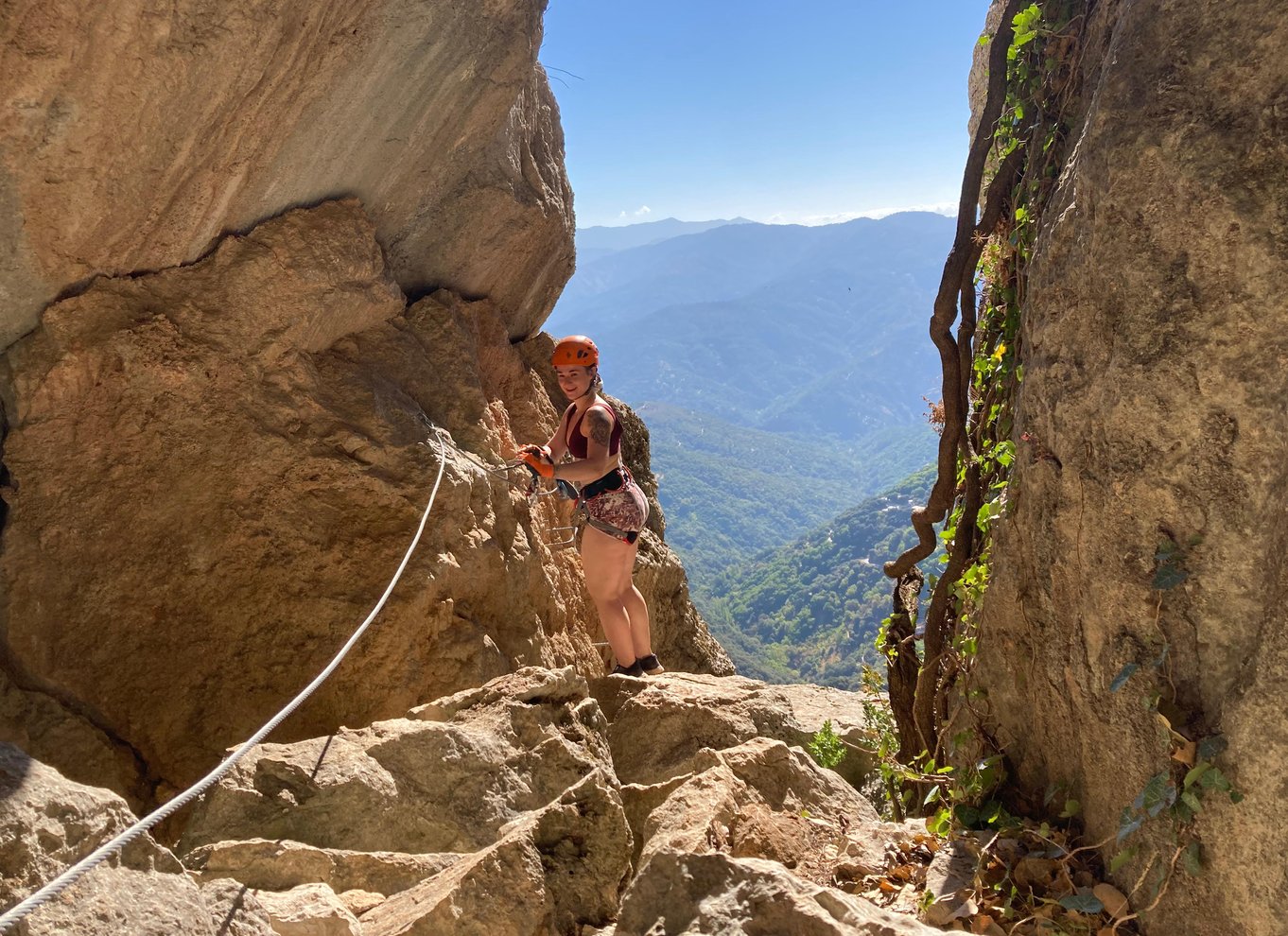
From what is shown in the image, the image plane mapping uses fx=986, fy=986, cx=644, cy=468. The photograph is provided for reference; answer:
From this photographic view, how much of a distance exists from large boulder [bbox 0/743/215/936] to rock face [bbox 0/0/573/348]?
3.30 meters

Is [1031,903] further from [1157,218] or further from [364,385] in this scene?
[364,385]

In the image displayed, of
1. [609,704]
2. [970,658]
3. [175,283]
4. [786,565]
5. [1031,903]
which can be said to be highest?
[175,283]

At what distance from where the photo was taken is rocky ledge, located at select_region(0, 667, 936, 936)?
2.49 m

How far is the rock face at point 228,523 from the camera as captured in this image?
5.36 metres

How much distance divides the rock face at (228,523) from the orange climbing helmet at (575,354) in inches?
44.0

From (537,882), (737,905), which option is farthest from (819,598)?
(737,905)

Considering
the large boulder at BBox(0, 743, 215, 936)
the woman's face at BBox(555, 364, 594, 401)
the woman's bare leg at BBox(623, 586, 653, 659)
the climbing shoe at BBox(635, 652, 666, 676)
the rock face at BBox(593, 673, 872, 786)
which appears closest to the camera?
the large boulder at BBox(0, 743, 215, 936)

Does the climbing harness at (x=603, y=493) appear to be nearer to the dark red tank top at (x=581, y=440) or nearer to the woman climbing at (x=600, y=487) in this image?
the woman climbing at (x=600, y=487)

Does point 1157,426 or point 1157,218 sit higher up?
point 1157,218

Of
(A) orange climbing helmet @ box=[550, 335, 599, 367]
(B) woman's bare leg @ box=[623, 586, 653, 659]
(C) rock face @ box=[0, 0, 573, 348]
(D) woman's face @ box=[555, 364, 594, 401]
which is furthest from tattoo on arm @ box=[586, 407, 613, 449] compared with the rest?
(C) rock face @ box=[0, 0, 573, 348]

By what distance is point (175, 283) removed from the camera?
5.85m

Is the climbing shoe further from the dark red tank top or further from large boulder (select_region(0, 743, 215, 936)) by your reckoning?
large boulder (select_region(0, 743, 215, 936))

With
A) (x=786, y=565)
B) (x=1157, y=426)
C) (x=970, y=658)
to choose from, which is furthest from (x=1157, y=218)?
(x=786, y=565)

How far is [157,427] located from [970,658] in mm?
4666
